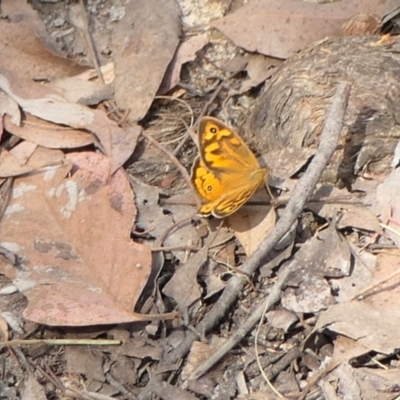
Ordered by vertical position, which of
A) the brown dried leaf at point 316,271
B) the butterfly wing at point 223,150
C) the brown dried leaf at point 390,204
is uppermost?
the butterfly wing at point 223,150

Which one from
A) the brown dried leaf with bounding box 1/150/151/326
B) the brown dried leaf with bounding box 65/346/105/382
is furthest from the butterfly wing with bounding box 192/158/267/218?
the brown dried leaf with bounding box 65/346/105/382

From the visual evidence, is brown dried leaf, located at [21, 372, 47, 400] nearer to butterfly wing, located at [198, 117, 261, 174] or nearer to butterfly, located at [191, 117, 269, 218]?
butterfly, located at [191, 117, 269, 218]

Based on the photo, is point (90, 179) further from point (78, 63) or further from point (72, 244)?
point (78, 63)

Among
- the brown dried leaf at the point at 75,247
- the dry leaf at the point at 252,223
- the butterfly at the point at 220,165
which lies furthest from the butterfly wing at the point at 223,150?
the brown dried leaf at the point at 75,247

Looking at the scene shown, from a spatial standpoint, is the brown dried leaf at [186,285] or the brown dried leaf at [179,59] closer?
the brown dried leaf at [186,285]

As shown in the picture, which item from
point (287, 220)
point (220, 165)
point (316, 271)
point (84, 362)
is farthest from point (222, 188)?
point (84, 362)

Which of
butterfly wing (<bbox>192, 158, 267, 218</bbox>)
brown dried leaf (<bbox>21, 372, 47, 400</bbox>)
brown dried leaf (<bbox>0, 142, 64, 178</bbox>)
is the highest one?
brown dried leaf (<bbox>0, 142, 64, 178</bbox>)

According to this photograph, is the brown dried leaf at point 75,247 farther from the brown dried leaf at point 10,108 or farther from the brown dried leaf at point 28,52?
the brown dried leaf at point 28,52
